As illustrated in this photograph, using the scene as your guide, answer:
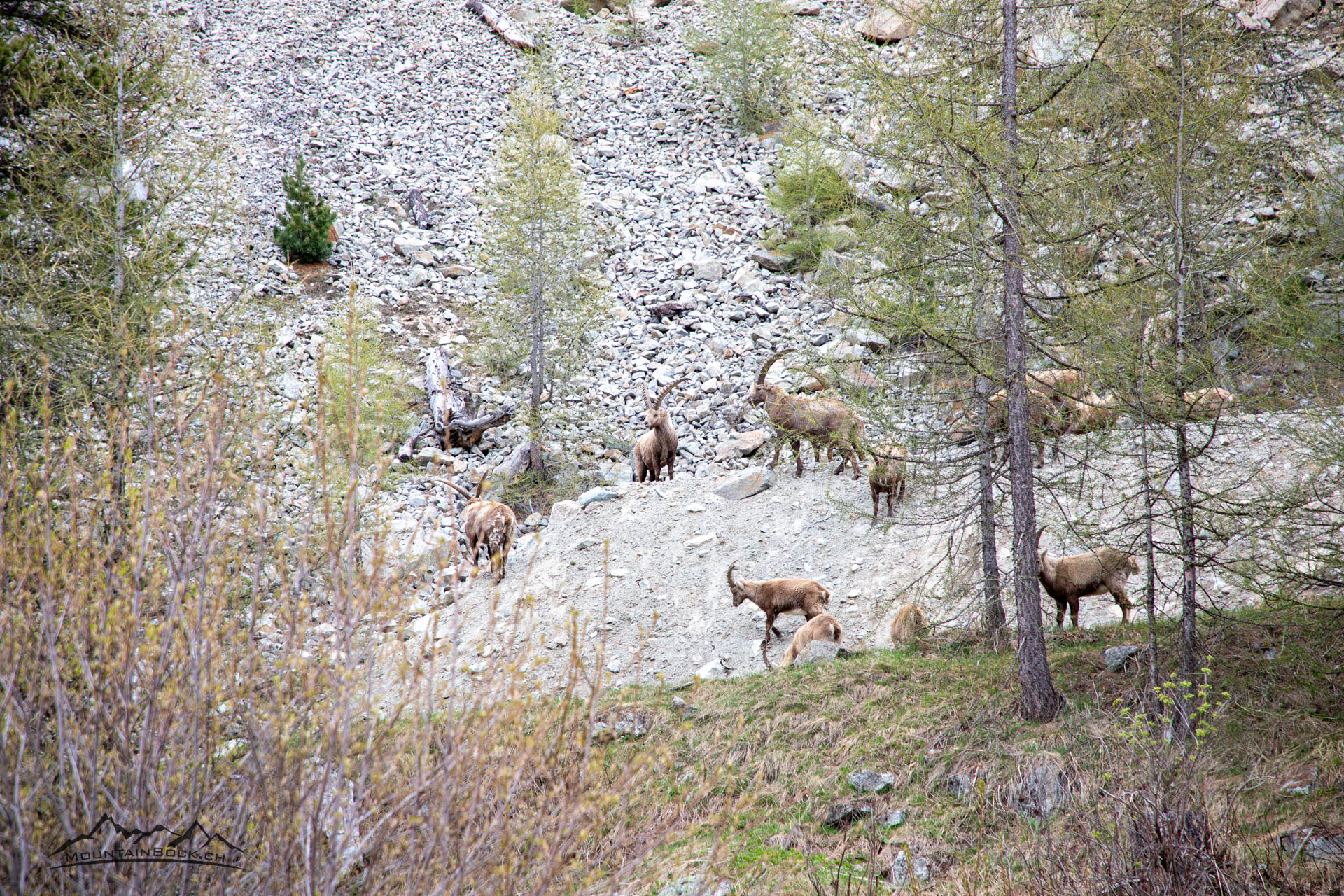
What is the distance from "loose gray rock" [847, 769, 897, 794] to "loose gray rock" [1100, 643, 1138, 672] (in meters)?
2.52

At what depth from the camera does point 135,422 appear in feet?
32.2

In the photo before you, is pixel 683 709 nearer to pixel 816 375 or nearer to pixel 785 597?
pixel 785 597

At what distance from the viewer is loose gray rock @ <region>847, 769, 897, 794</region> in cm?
727

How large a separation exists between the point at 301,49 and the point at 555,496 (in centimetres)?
2933

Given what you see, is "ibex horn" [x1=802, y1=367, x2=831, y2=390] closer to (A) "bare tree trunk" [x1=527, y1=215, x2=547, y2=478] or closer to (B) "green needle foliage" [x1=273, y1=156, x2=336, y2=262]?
(A) "bare tree trunk" [x1=527, y1=215, x2=547, y2=478]

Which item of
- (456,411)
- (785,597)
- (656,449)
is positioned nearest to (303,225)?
(456,411)

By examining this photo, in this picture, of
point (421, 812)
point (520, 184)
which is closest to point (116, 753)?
point (421, 812)

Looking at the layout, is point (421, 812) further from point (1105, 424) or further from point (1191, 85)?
point (1191, 85)

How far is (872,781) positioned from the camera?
733 centimetres

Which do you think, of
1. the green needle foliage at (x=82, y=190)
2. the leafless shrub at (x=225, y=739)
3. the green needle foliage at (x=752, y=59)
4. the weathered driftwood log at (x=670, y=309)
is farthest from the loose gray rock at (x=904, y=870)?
the green needle foliage at (x=752, y=59)

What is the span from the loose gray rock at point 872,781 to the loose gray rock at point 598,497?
826cm

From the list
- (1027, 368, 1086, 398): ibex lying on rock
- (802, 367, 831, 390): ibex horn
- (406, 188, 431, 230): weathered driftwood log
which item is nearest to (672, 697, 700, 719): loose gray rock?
(802, 367, 831, 390): ibex horn

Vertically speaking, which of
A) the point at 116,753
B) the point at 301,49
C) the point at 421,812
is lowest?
the point at 421,812

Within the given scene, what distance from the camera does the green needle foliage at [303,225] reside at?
24.5 meters
